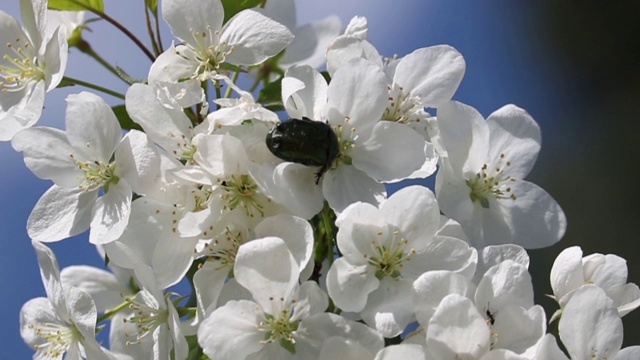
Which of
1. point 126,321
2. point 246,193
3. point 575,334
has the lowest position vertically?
point 126,321

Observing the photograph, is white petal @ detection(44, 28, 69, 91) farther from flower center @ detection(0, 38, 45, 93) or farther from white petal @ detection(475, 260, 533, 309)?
white petal @ detection(475, 260, 533, 309)

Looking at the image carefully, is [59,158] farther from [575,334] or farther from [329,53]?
[575,334]

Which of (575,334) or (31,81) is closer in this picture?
(575,334)

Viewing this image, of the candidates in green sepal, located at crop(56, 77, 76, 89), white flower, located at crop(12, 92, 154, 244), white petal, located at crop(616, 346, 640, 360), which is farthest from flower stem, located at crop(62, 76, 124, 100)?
white petal, located at crop(616, 346, 640, 360)

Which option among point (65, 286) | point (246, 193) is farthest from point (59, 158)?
point (246, 193)

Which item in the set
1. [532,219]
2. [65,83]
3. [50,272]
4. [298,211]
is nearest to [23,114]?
[65,83]

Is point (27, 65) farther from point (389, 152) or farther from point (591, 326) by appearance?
point (591, 326)
